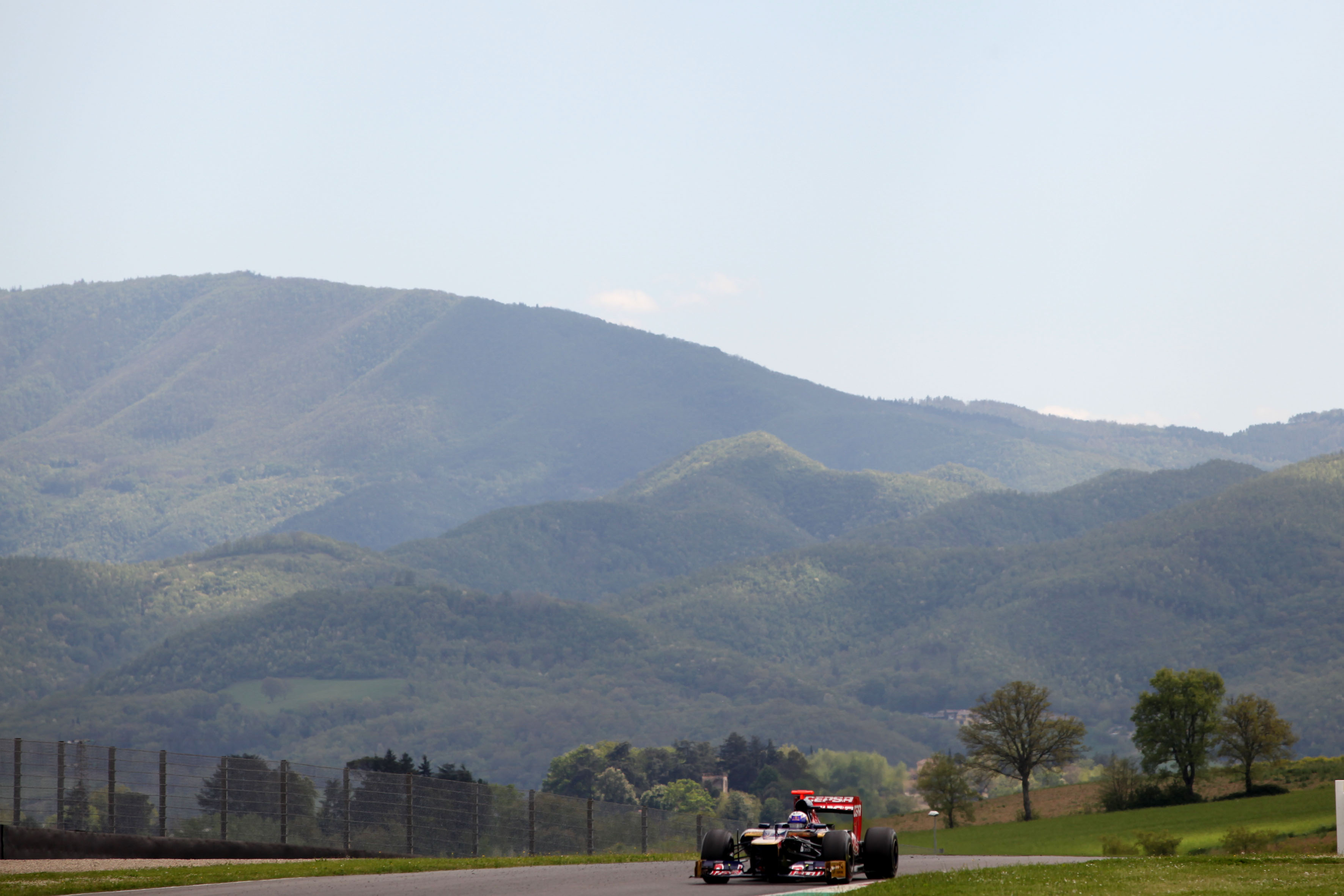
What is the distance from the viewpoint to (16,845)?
30781mm

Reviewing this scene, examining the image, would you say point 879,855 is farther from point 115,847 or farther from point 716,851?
point 115,847

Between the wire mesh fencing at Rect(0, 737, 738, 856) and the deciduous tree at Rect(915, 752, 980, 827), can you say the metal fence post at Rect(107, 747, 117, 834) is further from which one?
the deciduous tree at Rect(915, 752, 980, 827)

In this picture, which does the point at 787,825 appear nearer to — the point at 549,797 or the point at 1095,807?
the point at 549,797

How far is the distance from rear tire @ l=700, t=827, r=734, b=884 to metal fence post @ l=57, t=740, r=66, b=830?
1559cm

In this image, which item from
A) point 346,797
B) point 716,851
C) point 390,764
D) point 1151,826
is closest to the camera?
point 716,851

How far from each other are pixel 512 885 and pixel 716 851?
4034 mm

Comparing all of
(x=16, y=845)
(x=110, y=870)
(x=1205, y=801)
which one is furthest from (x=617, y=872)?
(x=1205, y=801)

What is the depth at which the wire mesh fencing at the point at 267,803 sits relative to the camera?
115 ft

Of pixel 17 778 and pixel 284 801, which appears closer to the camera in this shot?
pixel 17 778

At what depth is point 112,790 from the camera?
3469cm

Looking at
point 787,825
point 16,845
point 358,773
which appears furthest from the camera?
point 358,773

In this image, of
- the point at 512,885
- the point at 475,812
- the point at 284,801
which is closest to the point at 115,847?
the point at 284,801

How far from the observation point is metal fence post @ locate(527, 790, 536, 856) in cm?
4394

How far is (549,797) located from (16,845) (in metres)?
19.5
